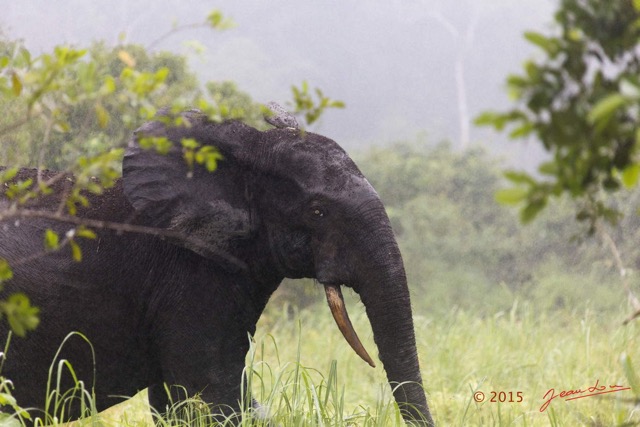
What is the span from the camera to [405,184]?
1744 centimetres

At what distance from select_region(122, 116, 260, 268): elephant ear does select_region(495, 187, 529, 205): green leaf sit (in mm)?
2404

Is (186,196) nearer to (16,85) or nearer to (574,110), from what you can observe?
(16,85)

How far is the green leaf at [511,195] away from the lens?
63.7 inches

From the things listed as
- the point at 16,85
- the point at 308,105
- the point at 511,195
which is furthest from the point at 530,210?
the point at 16,85

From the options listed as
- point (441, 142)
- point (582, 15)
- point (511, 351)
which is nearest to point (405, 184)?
point (441, 142)

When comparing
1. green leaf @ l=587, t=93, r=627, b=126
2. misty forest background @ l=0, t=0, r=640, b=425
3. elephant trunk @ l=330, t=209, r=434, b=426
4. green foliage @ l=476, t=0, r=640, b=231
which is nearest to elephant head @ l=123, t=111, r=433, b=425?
elephant trunk @ l=330, t=209, r=434, b=426

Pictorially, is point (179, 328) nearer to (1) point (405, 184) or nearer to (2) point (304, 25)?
(1) point (405, 184)

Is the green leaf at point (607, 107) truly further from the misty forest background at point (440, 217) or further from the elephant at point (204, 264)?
the elephant at point (204, 264)

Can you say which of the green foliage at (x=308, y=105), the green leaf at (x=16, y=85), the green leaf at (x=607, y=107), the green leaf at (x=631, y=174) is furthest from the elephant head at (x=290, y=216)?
the green leaf at (x=607, y=107)

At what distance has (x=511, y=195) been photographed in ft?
5.31

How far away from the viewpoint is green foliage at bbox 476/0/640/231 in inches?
65.2

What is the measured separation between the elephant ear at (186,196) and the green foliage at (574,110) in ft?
7.80

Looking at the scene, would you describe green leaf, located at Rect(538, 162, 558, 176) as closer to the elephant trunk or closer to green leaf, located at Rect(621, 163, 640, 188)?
green leaf, located at Rect(621, 163, 640, 188)

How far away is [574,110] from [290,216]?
239cm
